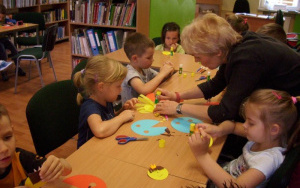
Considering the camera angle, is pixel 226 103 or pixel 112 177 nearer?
pixel 112 177

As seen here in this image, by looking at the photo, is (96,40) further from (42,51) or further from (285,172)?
(285,172)

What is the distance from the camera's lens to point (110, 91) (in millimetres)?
1589

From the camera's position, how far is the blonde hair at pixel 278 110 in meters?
1.19

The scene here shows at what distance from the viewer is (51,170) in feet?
3.33

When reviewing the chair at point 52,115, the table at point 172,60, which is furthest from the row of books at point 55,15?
the chair at point 52,115

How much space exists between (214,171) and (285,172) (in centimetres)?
26

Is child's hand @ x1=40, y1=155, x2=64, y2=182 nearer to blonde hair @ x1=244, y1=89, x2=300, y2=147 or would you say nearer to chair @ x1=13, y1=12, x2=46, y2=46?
blonde hair @ x1=244, y1=89, x2=300, y2=147

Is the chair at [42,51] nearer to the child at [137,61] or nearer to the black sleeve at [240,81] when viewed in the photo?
the child at [137,61]

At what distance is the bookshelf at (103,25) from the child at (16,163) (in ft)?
Result: 9.65

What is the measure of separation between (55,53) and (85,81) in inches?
198

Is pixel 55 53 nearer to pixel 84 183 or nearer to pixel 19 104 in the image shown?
pixel 19 104

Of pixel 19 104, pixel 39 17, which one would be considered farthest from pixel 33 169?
pixel 39 17

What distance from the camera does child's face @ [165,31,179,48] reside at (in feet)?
11.0

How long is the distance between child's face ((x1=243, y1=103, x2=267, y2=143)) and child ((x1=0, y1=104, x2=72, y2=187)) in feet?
2.60
